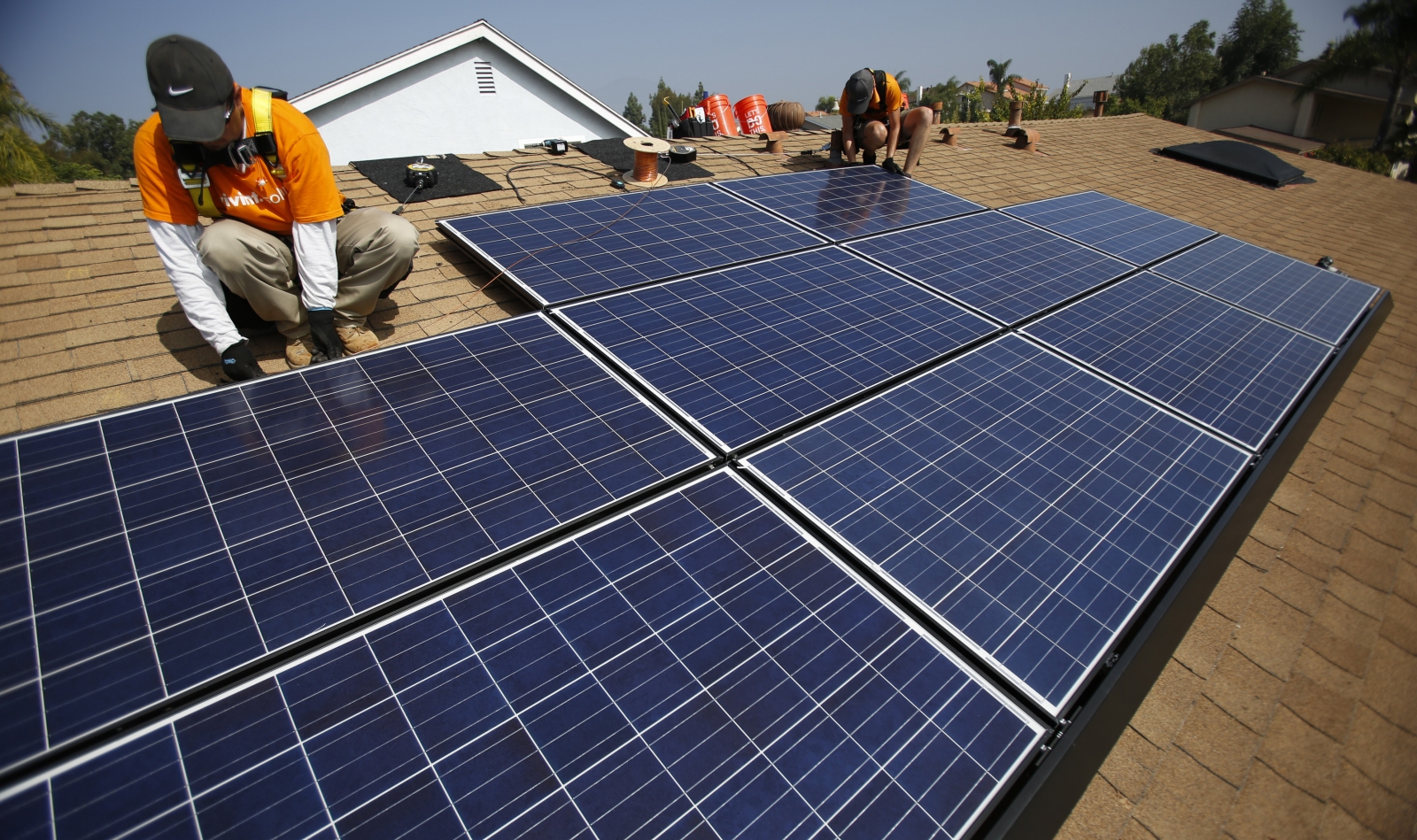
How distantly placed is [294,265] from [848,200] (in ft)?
16.5

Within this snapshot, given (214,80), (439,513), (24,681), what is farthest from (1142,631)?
(214,80)

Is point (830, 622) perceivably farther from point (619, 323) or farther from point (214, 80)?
point (214, 80)

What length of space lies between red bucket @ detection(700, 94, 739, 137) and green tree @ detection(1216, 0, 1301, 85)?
3062 inches

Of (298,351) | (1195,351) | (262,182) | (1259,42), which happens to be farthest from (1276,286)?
(1259,42)

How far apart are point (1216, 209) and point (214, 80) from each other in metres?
12.3

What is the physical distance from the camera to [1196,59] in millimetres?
76062

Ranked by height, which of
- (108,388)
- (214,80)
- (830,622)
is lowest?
(830,622)

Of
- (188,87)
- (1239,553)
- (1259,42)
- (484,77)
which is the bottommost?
(1239,553)

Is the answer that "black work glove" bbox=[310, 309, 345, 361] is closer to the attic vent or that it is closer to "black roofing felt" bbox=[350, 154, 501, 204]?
"black roofing felt" bbox=[350, 154, 501, 204]

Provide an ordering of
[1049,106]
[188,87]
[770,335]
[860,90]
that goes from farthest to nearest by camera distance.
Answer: [1049,106] → [860,90] → [770,335] → [188,87]

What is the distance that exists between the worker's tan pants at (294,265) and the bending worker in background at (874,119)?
20.6ft

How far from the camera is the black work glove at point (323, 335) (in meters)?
3.75

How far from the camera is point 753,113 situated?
2705 centimetres

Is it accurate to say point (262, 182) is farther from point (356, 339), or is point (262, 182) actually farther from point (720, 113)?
point (720, 113)
